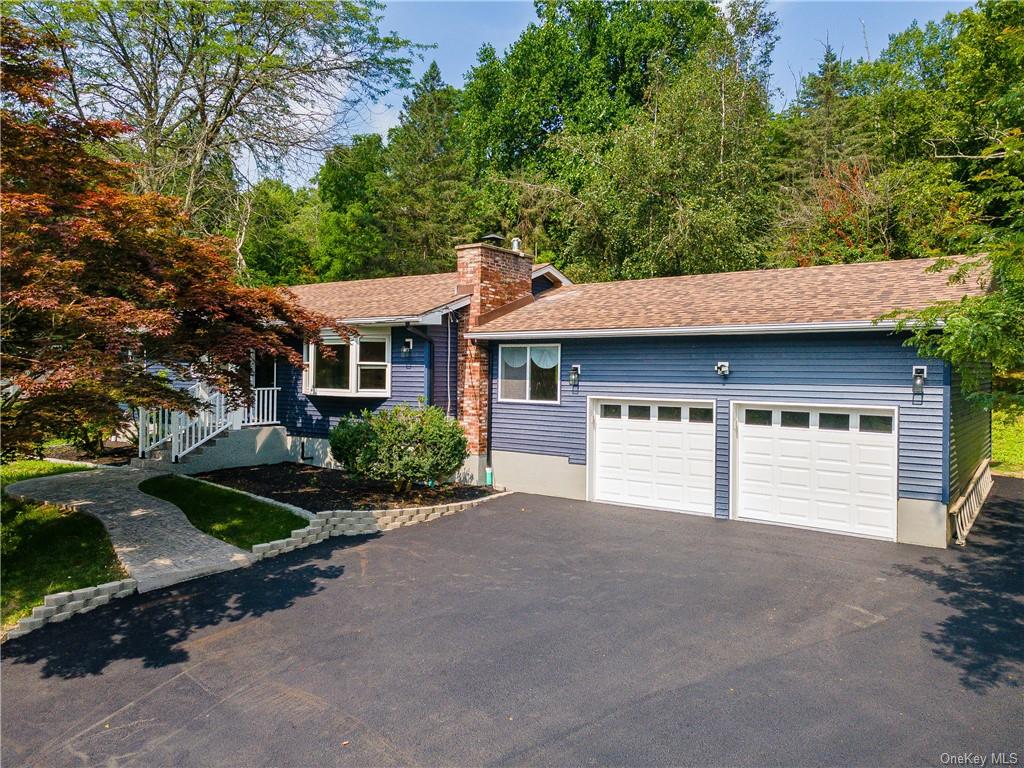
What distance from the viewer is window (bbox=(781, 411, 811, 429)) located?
1003cm

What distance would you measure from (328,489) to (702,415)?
719cm

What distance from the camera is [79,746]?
4.35 meters

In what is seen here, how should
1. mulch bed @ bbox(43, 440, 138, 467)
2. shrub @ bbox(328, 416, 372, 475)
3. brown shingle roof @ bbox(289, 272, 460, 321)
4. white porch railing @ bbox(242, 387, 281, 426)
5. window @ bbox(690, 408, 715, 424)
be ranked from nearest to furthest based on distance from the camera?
window @ bbox(690, 408, 715, 424), shrub @ bbox(328, 416, 372, 475), brown shingle roof @ bbox(289, 272, 460, 321), mulch bed @ bbox(43, 440, 138, 467), white porch railing @ bbox(242, 387, 281, 426)

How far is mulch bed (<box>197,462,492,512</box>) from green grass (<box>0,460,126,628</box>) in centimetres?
287

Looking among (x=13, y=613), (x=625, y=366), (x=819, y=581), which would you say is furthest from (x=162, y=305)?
(x=819, y=581)

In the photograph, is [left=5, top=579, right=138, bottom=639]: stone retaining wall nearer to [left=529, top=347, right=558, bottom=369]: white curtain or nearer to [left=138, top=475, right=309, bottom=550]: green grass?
[left=138, top=475, right=309, bottom=550]: green grass

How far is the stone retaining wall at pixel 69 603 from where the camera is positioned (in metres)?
6.29

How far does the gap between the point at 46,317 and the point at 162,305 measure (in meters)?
1.48

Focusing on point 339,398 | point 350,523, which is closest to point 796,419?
point 350,523

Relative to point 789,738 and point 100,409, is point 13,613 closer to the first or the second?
point 100,409

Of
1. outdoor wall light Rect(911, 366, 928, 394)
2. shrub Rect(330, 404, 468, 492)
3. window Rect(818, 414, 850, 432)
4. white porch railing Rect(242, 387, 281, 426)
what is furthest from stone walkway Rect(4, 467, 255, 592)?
outdoor wall light Rect(911, 366, 928, 394)

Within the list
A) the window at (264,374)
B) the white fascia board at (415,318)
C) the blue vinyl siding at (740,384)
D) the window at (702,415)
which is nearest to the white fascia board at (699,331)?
the blue vinyl siding at (740,384)

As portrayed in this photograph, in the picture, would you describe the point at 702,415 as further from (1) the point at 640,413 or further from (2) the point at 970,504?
(2) the point at 970,504

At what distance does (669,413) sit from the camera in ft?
37.4
